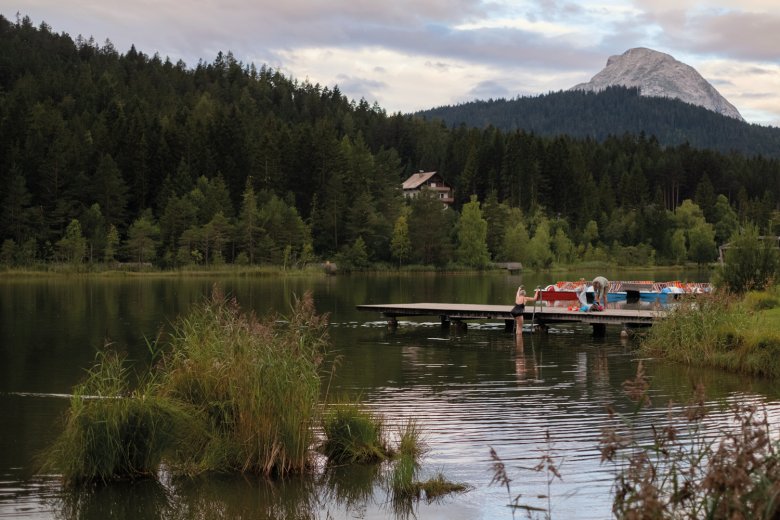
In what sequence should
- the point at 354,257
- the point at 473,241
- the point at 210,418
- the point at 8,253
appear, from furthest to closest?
the point at 473,241 → the point at 354,257 → the point at 8,253 → the point at 210,418

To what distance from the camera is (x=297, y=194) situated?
109 m

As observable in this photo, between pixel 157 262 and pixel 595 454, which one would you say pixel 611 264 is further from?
pixel 595 454

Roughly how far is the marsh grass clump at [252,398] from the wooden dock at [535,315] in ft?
63.4

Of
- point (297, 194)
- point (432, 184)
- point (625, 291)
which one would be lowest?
point (625, 291)

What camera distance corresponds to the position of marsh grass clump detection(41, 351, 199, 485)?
12.2 metres

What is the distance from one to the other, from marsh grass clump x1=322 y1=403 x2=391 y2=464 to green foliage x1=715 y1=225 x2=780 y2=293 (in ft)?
74.5

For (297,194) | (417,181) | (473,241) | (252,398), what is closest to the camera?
(252,398)

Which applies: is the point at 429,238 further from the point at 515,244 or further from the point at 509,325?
the point at 509,325

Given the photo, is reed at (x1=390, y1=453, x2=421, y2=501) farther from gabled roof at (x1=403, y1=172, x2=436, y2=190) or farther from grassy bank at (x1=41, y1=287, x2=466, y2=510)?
gabled roof at (x1=403, y1=172, x2=436, y2=190)

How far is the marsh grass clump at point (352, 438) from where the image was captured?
1370 centimetres

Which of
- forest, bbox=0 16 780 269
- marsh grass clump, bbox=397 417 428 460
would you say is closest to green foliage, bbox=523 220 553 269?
forest, bbox=0 16 780 269

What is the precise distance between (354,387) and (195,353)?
312 inches

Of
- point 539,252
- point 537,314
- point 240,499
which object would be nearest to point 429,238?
point 539,252

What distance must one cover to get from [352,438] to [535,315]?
2065cm
